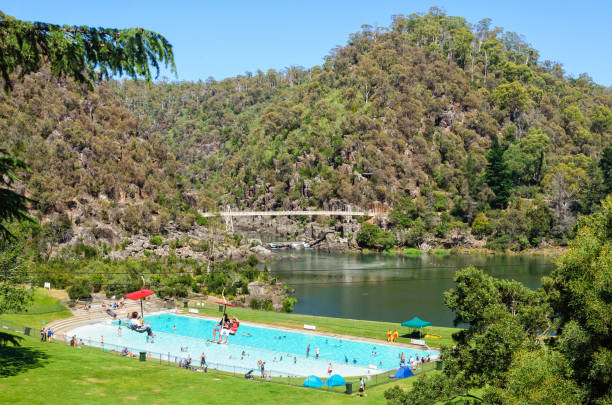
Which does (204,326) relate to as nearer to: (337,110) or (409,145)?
(409,145)

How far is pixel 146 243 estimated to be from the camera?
3182 inches

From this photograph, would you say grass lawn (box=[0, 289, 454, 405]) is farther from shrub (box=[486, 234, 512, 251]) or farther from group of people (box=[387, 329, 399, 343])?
shrub (box=[486, 234, 512, 251])

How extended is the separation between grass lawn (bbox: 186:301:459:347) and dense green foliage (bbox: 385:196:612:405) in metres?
17.0

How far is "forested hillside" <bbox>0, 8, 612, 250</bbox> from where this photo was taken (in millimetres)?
88688

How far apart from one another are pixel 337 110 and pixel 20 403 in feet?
476

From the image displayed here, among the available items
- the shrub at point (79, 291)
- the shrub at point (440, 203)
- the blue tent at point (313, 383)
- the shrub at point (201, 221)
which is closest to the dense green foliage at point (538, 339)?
the blue tent at point (313, 383)

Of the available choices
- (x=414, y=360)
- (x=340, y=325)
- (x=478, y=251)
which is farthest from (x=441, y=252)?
(x=414, y=360)

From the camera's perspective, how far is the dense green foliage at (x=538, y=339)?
14.1 meters

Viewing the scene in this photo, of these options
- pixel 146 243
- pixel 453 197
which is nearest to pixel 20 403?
pixel 146 243

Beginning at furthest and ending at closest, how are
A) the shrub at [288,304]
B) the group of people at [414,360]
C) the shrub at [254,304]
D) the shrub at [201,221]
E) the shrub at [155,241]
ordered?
the shrub at [201,221] → the shrub at [155,241] → the shrub at [288,304] → the shrub at [254,304] → the group of people at [414,360]

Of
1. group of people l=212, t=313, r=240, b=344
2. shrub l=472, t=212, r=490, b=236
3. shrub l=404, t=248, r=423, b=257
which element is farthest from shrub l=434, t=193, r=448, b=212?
group of people l=212, t=313, r=240, b=344

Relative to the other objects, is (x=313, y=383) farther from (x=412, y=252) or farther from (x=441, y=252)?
(x=441, y=252)

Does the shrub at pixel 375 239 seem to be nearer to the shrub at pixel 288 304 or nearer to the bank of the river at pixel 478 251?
the bank of the river at pixel 478 251

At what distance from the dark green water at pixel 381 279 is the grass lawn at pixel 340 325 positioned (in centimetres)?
957
